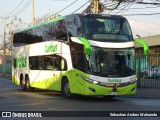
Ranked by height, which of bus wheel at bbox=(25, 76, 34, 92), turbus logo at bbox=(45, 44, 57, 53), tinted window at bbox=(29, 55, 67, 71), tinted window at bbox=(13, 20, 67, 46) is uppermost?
tinted window at bbox=(13, 20, 67, 46)

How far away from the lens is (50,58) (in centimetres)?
2358

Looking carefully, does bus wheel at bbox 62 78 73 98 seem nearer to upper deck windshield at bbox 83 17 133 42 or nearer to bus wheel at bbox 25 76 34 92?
upper deck windshield at bbox 83 17 133 42

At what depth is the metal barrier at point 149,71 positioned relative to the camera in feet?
96.1

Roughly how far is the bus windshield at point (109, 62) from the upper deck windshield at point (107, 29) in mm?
573

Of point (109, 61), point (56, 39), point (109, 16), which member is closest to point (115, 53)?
point (109, 61)

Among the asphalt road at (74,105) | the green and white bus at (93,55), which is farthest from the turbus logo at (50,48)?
the asphalt road at (74,105)

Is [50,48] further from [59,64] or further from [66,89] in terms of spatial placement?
[66,89]

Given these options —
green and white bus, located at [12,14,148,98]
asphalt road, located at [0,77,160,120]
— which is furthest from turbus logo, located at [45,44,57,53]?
asphalt road, located at [0,77,160,120]

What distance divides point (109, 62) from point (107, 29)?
1625 mm

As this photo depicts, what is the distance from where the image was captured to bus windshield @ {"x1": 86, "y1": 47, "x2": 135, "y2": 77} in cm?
1962

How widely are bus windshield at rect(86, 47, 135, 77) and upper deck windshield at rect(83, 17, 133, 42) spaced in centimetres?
57

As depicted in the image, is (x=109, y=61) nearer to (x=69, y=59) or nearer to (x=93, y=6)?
(x=69, y=59)

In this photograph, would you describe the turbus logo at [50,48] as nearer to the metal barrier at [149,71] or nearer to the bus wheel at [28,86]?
the bus wheel at [28,86]

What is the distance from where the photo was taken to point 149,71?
29.8m
